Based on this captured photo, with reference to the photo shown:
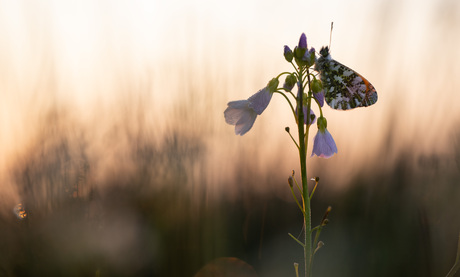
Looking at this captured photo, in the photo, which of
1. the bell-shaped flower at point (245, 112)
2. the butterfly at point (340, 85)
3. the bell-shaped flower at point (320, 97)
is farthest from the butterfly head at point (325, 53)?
the bell-shaped flower at point (245, 112)

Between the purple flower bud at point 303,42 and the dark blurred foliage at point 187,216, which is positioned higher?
the purple flower bud at point 303,42

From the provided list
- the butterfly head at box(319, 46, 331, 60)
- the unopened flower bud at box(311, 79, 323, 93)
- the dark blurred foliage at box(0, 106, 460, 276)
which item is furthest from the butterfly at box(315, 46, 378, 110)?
the dark blurred foliage at box(0, 106, 460, 276)

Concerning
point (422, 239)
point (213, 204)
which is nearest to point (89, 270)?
point (213, 204)

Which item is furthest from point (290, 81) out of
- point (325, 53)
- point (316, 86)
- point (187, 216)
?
point (187, 216)

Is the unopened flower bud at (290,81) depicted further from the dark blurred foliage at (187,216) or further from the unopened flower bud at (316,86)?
the dark blurred foliage at (187,216)

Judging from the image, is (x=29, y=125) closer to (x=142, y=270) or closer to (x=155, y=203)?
(x=155, y=203)

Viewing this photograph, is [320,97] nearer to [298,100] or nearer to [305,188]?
[298,100]
